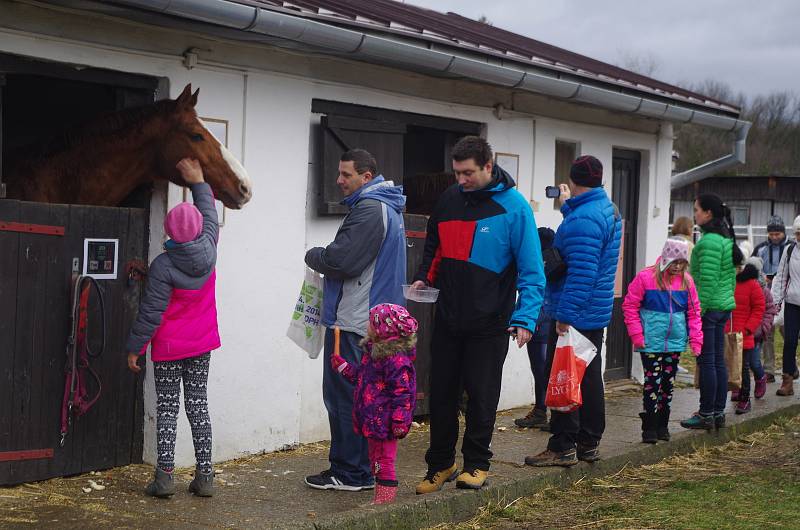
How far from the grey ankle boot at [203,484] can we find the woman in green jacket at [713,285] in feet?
13.7

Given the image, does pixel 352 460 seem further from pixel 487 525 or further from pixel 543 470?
pixel 543 470

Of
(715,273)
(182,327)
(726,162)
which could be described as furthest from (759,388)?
(182,327)

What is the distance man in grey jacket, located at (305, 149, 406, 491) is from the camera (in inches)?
238

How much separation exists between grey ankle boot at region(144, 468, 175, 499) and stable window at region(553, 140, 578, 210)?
584cm

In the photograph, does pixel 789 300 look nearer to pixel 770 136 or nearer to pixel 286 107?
pixel 286 107

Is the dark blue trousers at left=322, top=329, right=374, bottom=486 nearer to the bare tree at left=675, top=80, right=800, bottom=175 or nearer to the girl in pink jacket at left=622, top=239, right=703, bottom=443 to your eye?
the girl in pink jacket at left=622, top=239, right=703, bottom=443

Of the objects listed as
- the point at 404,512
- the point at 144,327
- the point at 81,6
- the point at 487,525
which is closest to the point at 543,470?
the point at 487,525

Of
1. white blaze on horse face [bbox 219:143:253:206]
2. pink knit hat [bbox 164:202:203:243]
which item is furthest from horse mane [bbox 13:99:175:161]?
pink knit hat [bbox 164:202:203:243]

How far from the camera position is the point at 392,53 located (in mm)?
7543

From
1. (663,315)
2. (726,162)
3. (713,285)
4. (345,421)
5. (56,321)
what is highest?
(726,162)

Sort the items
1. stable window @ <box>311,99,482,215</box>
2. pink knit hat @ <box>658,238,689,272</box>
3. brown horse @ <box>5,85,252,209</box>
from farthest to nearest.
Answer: stable window @ <box>311,99,482,215</box> < pink knit hat @ <box>658,238,689,272</box> < brown horse @ <box>5,85,252,209</box>

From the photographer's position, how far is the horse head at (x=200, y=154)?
6387 mm

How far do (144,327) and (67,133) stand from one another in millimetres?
1709

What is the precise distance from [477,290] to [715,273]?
3280 mm
